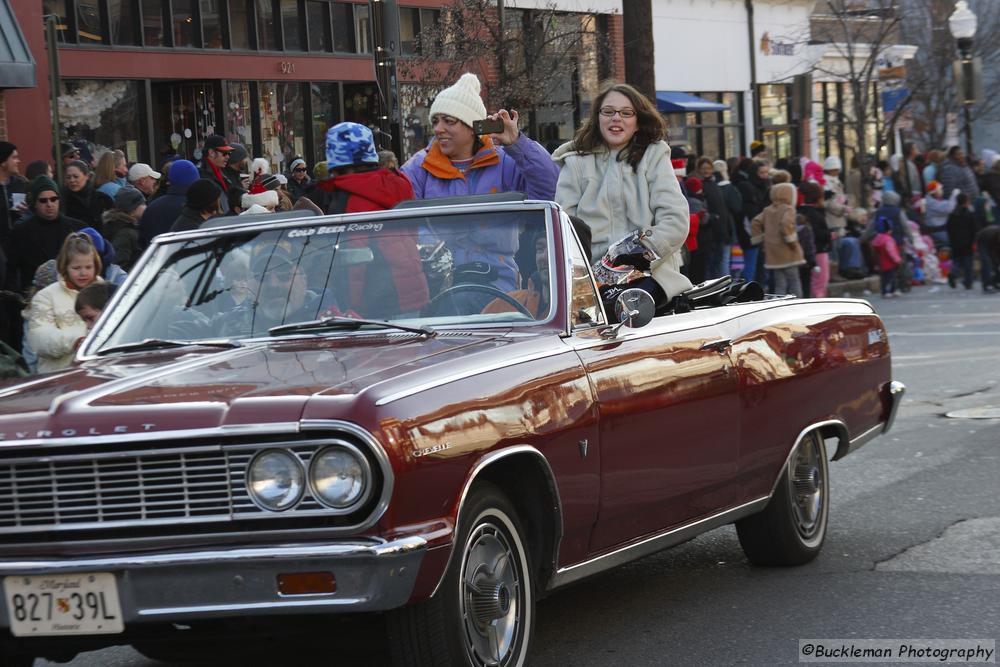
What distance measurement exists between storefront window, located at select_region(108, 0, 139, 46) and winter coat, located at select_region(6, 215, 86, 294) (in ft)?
36.2

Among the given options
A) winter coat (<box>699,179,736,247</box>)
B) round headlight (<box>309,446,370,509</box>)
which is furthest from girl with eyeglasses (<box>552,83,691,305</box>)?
winter coat (<box>699,179,736,247</box>)

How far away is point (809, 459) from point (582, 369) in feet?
7.00

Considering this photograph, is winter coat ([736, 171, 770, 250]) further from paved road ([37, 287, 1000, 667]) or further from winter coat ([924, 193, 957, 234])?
paved road ([37, 287, 1000, 667])

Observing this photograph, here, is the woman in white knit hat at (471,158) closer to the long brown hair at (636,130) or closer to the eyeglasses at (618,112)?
the long brown hair at (636,130)

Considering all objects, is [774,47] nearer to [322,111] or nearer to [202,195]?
[322,111]

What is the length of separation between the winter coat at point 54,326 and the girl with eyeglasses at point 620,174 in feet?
9.82

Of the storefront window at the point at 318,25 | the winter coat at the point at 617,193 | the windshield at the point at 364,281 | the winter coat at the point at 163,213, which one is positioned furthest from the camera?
the storefront window at the point at 318,25

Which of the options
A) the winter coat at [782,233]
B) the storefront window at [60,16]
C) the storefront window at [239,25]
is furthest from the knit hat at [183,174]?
the storefront window at [239,25]

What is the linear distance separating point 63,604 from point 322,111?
2261 centimetres

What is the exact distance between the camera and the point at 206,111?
→ 24062mm

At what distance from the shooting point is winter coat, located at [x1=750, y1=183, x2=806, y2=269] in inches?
817

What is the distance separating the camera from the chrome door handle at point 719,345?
21.4 feet

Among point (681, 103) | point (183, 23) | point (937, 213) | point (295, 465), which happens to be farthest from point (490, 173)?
point (681, 103)

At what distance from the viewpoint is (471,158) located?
27.3 feet
